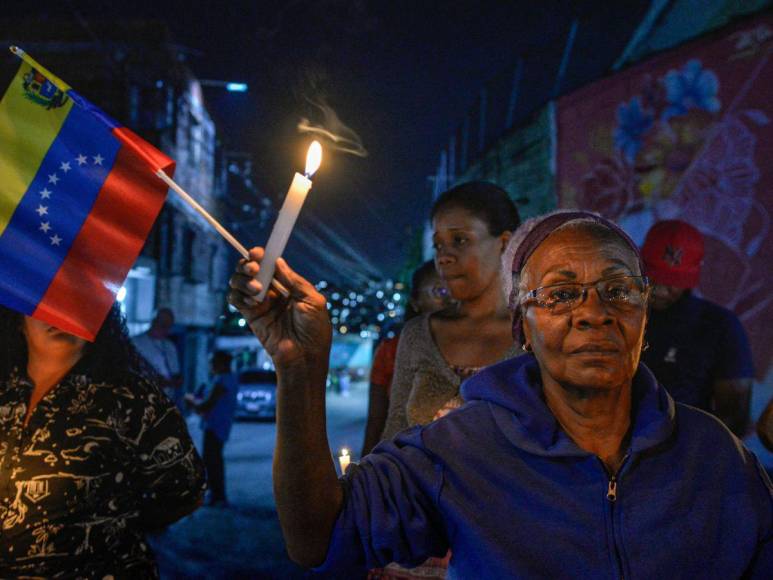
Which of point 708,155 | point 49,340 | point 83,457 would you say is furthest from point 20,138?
point 708,155

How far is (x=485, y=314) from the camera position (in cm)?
320

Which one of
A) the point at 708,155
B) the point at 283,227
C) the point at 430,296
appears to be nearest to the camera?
the point at 283,227

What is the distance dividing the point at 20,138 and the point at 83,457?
4.12ft

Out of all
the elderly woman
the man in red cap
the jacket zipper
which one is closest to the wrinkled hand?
the elderly woman

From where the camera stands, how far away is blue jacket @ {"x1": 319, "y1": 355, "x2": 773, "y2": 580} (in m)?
1.71

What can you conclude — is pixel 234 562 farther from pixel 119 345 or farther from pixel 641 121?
pixel 641 121

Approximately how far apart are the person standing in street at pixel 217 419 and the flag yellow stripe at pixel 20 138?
6981mm

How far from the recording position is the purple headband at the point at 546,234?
2043 millimetres

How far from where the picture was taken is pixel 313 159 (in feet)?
5.45

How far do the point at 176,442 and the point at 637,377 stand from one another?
1.98m

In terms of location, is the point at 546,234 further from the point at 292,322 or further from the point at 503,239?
the point at 503,239

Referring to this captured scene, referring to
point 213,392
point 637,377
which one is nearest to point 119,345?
point 637,377

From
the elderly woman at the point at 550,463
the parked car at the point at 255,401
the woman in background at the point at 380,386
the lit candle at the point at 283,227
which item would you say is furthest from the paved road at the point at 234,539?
the parked car at the point at 255,401

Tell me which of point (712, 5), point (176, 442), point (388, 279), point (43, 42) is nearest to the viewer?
point (176, 442)
